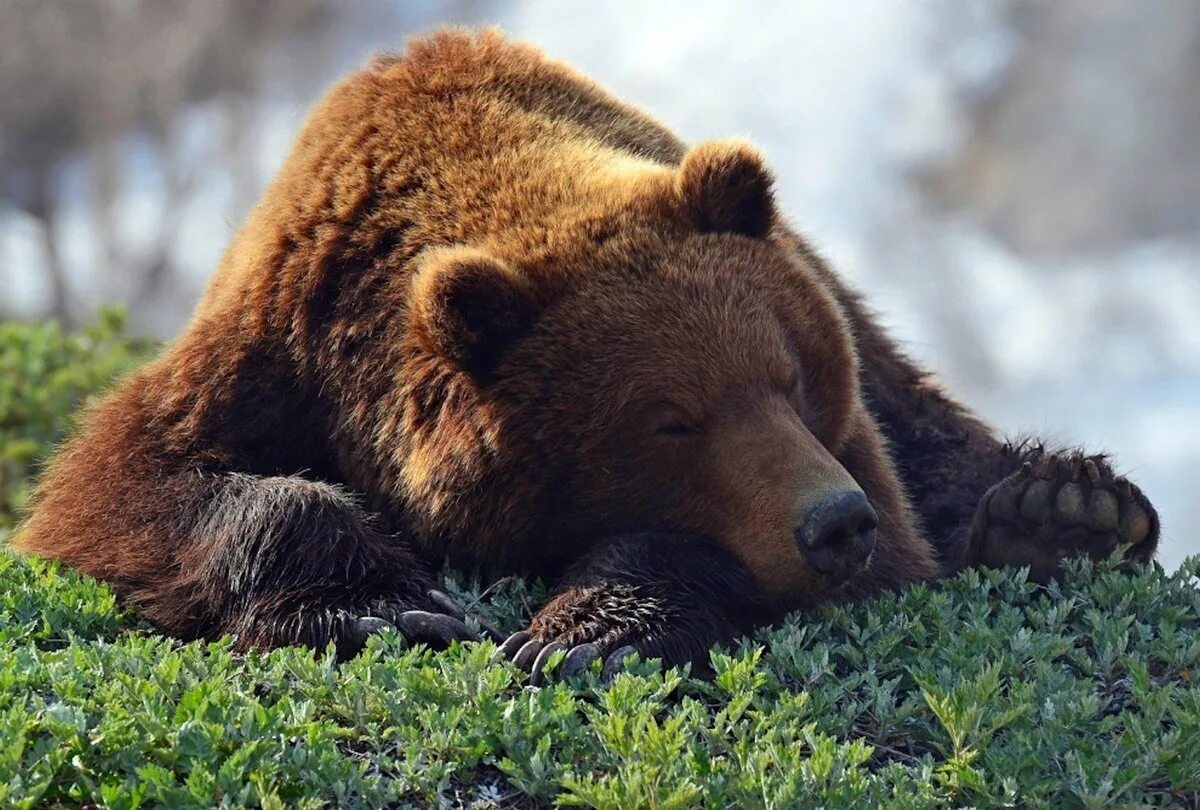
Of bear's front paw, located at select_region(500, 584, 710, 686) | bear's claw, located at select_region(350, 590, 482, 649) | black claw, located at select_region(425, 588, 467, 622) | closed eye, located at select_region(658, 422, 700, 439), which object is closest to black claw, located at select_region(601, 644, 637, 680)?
bear's front paw, located at select_region(500, 584, 710, 686)

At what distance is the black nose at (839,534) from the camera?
396 centimetres

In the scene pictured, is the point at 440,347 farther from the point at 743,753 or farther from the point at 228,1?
the point at 228,1

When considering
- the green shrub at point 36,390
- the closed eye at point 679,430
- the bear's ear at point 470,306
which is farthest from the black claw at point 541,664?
the green shrub at point 36,390

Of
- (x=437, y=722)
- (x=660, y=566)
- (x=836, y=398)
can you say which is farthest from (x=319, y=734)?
(x=836, y=398)

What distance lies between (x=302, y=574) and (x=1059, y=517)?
226 centimetres

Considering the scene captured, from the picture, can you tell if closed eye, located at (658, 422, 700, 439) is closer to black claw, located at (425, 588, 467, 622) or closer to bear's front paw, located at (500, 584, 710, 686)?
bear's front paw, located at (500, 584, 710, 686)

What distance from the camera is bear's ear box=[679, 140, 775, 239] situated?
4.70 m

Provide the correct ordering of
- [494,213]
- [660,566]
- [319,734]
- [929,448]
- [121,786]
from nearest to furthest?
[121,786], [319,734], [660,566], [494,213], [929,448]

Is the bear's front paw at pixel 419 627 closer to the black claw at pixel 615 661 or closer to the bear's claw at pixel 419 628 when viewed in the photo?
the bear's claw at pixel 419 628

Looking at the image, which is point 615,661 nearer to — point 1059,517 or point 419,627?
point 419,627

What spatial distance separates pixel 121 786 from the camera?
2.98 m

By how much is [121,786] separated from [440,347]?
69.8 inches

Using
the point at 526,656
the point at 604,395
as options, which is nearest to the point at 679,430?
the point at 604,395

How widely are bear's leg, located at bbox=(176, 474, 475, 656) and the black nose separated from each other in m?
0.92
